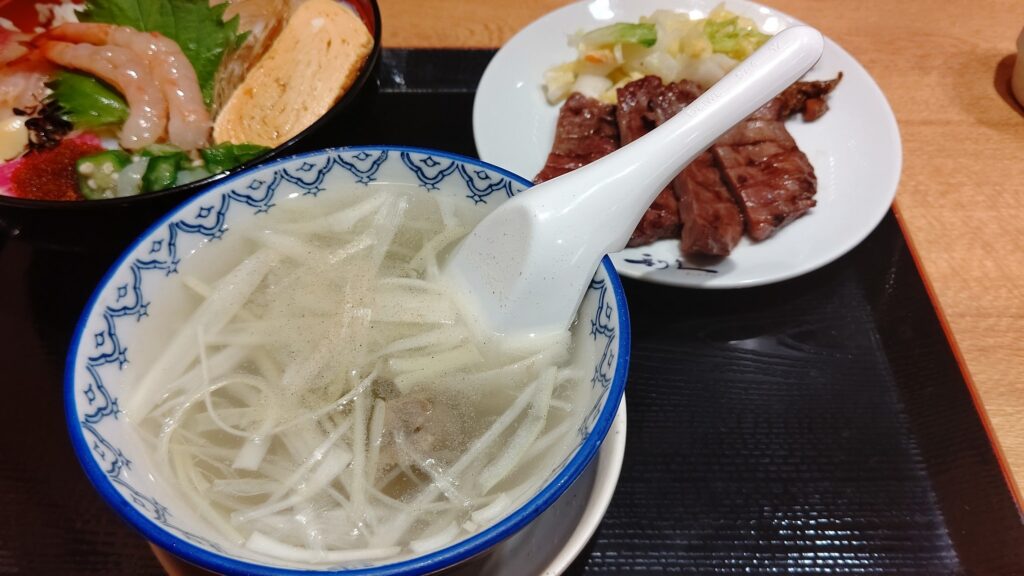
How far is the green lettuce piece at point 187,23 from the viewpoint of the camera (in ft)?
4.84

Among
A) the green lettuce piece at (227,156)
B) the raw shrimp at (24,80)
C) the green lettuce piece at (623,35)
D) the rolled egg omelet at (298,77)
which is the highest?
the raw shrimp at (24,80)

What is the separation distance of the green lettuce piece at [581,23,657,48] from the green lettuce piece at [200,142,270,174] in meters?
1.01

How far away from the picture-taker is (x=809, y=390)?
4.00 feet

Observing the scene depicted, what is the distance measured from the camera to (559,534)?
2.95 feet

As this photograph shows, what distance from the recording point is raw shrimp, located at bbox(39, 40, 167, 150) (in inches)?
52.7

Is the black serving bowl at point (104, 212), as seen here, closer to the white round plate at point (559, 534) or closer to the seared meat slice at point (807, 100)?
the white round plate at point (559, 534)

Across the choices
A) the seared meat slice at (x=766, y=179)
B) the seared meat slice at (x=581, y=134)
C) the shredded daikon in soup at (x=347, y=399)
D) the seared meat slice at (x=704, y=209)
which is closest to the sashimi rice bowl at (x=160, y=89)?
the shredded daikon in soup at (x=347, y=399)

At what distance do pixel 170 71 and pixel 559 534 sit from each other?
120 cm

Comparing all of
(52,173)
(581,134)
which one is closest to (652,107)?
(581,134)

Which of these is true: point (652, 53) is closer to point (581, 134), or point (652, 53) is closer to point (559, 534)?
point (581, 134)

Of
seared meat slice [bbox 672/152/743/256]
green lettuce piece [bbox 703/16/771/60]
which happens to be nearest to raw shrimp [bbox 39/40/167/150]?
seared meat slice [bbox 672/152/743/256]

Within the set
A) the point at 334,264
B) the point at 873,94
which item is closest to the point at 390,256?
the point at 334,264

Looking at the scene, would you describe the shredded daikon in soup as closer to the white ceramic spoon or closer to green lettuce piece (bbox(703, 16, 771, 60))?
the white ceramic spoon

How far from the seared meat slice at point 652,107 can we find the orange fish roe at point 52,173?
1109 mm
